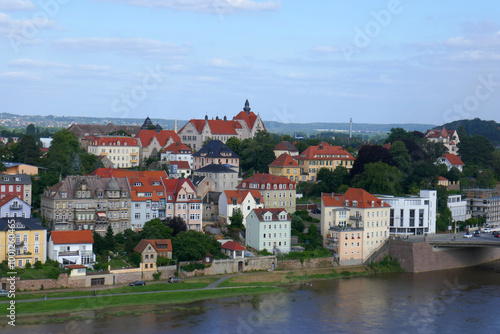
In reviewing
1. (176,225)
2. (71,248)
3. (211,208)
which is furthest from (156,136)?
(71,248)

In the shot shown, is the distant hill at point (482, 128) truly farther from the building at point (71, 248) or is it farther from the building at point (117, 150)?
the building at point (71, 248)

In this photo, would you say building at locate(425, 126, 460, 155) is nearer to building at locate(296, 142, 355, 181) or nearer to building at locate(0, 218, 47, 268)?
building at locate(296, 142, 355, 181)

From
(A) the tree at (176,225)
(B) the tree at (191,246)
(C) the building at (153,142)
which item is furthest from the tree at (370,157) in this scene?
(B) the tree at (191,246)

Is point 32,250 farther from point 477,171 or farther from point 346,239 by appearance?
point 477,171

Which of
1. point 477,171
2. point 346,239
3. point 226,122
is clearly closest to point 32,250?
point 346,239

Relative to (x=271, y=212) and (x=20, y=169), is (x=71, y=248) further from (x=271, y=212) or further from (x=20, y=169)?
(x=20, y=169)

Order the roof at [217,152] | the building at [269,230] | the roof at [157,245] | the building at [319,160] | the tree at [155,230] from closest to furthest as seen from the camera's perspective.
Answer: the roof at [157,245] → the tree at [155,230] → the building at [269,230] → the roof at [217,152] → the building at [319,160]
